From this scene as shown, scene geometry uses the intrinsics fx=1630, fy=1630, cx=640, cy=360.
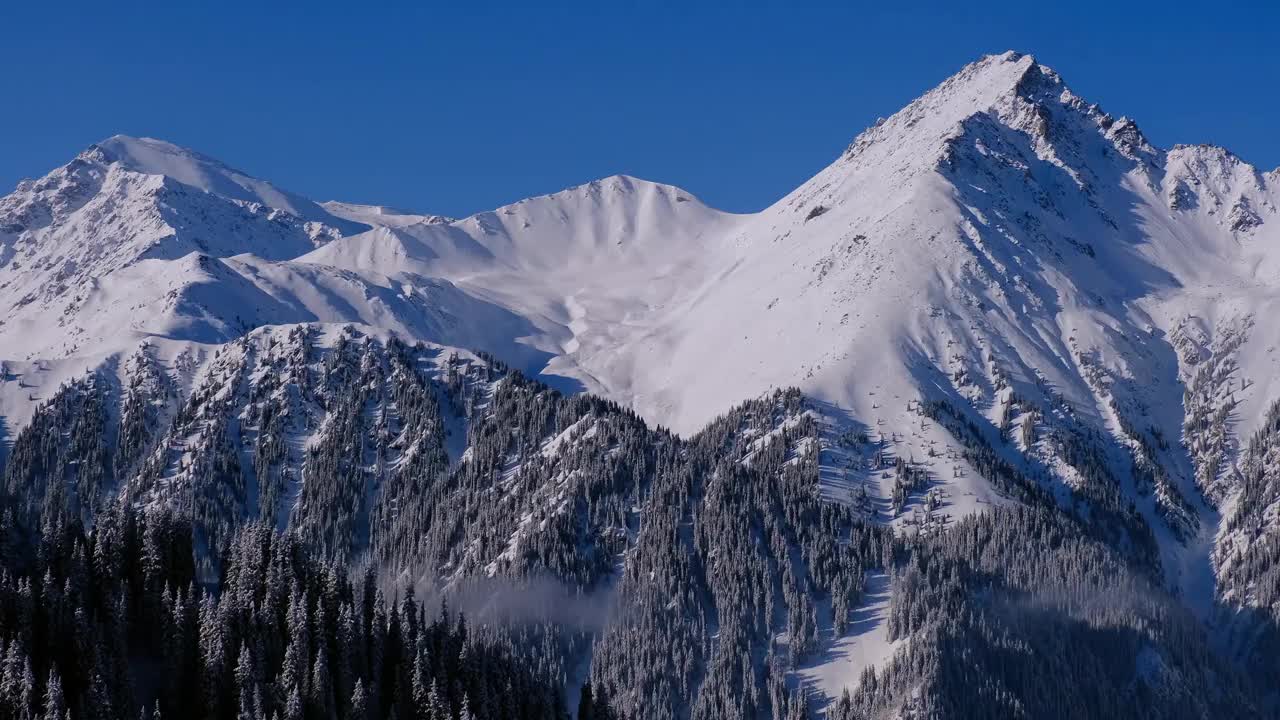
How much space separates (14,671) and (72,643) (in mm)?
12697

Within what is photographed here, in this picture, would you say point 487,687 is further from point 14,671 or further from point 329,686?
point 14,671

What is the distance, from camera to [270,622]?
185 metres

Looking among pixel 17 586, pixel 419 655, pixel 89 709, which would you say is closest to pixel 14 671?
pixel 89 709

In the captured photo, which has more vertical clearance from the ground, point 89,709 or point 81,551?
point 81,551

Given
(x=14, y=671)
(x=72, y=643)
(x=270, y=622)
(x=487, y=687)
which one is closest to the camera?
(x=14, y=671)

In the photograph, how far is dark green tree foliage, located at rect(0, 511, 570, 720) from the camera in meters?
167

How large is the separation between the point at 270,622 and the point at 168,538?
23.0 meters

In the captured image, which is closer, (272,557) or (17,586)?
(17,586)

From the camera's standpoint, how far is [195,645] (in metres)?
179

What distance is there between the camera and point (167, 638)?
180m

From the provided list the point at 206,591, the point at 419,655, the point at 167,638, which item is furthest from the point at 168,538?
the point at 419,655

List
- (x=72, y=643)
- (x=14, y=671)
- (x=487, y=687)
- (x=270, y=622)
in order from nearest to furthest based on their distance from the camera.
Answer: (x=14, y=671) < (x=72, y=643) < (x=270, y=622) < (x=487, y=687)

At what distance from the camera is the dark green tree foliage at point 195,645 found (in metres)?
167

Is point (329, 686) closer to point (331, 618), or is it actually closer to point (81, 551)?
point (331, 618)
